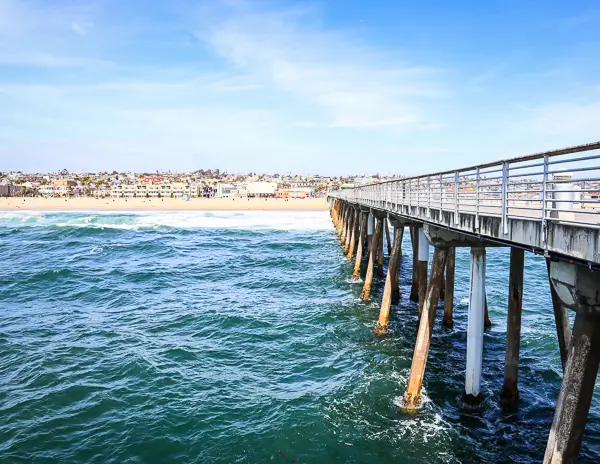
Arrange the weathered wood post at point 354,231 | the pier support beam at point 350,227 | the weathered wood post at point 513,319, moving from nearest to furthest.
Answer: the weathered wood post at point 513,319 < the weathered wood post at point 354,231 < the pier support beam at point 350,227

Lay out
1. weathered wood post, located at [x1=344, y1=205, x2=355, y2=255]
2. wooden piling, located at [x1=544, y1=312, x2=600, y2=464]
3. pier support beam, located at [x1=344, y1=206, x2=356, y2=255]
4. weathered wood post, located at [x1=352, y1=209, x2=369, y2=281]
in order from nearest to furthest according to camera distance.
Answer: wooden piling, located at [x1=544, y1=312, x2=600, y2=464] < weathered wood post, located at [x1=352, y1=209, x2=369, y2=281] < pier support beam, located at [x1=344, y1=206, x2=356, y2=255] < weathered wood post, located at [x1=344, y1=205, x2=355, y2=255]

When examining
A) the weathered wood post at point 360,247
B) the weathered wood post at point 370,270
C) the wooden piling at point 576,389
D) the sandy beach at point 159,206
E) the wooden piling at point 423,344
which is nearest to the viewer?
the wooden piling at point 576,389

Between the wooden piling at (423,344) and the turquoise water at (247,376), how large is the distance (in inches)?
12.9

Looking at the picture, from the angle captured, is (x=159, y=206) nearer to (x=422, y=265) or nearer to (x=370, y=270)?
(x=370, y=270)

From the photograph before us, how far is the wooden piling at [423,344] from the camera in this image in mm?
9477

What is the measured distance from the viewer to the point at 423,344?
9.55m

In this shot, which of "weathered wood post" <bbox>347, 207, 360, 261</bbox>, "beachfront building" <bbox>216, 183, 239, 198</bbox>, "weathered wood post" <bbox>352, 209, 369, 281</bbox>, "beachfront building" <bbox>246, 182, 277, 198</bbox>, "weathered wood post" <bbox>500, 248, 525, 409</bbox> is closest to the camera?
"weathered wood post" <bbox>500, 248, 525, 409</bbox>

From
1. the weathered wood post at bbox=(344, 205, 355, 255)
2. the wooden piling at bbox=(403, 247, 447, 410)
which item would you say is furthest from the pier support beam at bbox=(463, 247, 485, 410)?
the weathered wood post at bbox=(344, 205, 355, 255)

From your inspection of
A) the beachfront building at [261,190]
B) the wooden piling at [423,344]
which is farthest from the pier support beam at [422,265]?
the beachfront building at [261,190]

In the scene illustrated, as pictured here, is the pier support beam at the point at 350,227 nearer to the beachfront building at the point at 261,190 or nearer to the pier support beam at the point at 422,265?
the pier support beam at the point at 422,265

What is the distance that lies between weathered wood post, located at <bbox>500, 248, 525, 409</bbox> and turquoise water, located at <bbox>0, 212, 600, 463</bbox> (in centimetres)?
58

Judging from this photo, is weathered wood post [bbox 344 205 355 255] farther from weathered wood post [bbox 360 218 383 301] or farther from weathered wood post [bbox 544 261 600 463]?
weathered wood post [bbox 544 261 600 463]

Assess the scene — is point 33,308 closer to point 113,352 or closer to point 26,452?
point 113,352

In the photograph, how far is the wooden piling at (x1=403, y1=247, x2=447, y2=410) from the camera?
9.48 metres
